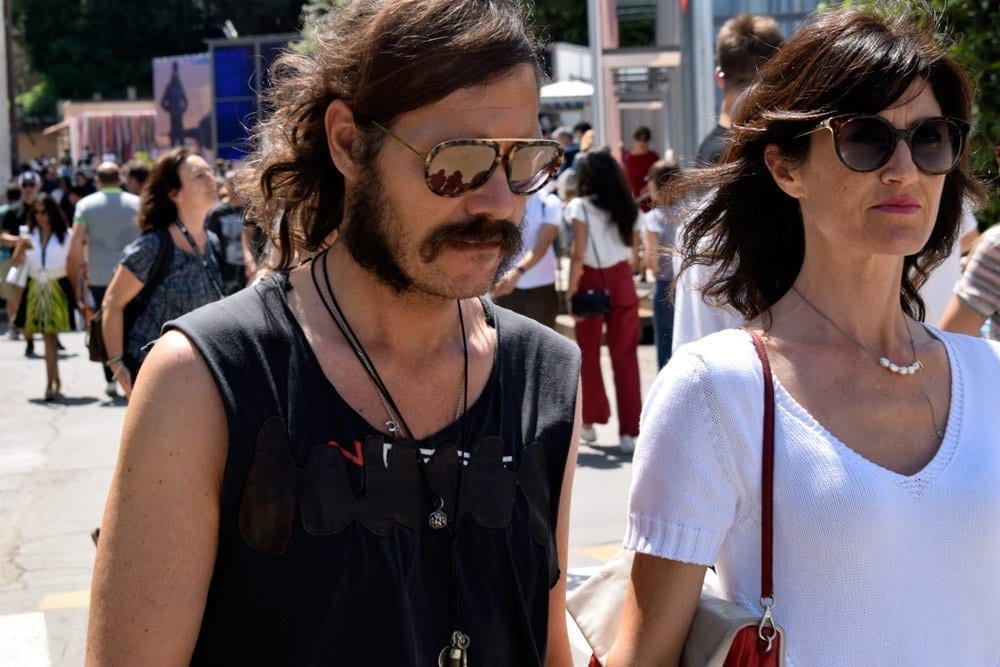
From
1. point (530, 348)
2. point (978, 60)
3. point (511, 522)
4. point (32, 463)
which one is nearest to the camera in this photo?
point (511, 522)

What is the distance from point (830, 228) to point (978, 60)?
257 inches

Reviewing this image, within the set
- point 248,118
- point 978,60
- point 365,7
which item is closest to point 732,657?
point 365,7

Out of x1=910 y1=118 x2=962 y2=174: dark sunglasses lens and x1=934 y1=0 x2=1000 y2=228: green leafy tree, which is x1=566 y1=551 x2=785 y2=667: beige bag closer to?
x1=910 y1=118 x2=962 y2=174: dark sunglasses lens

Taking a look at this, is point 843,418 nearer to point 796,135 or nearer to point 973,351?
point 973,351

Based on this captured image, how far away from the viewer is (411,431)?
2.08m

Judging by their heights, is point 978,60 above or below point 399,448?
above

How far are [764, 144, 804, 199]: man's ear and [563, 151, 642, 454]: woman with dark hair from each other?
21.8 ft

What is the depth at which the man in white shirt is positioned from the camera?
945cm

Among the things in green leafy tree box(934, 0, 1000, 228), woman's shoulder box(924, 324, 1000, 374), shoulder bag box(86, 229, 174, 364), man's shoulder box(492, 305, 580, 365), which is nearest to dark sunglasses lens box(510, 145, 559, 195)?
man's shoulder box(492, 305, 580, 365)

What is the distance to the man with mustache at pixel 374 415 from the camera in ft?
6.23

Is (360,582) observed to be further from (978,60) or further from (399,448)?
(978,60)

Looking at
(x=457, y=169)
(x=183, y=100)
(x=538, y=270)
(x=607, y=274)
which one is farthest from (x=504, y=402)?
(x=183, y=100)

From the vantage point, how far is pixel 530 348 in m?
2.34

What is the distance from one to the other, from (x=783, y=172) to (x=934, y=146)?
0.91 feet
